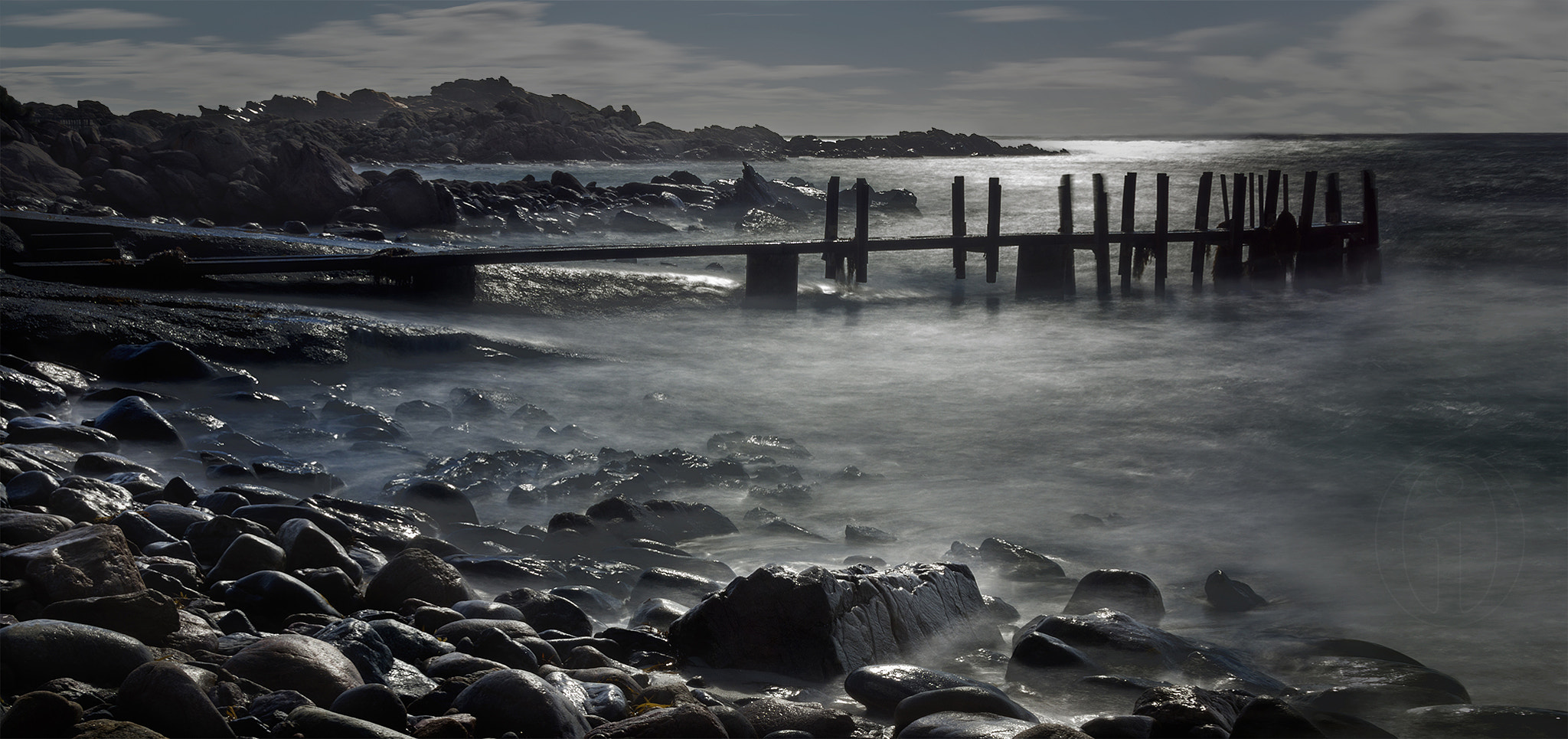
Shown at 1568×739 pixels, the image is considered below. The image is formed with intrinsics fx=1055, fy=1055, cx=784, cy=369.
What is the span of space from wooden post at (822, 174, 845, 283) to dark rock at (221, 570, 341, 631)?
14.5 m

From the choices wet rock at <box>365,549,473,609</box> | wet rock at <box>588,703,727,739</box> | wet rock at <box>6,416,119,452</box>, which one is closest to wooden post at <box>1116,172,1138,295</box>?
wet rock at <box>6,416,119,452</box>

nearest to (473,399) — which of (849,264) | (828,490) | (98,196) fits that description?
(828,490)

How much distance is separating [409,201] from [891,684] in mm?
25522

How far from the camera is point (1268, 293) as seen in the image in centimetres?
1922

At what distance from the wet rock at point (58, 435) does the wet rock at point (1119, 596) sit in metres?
5.86

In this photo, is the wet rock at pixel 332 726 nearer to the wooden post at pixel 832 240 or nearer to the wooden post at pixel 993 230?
the wooden post at pixel 832 240

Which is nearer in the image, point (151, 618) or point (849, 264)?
point (151, 618)

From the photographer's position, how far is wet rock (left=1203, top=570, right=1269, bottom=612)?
5.65 meters

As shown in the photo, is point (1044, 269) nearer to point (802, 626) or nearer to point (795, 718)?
point (802, 626)

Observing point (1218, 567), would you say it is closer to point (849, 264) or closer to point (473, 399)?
point (473, 399)

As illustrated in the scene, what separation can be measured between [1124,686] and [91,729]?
3.48 meters

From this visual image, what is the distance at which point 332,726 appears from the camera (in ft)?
8.82

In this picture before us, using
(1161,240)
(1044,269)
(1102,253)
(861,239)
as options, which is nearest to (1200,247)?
(1161,240)

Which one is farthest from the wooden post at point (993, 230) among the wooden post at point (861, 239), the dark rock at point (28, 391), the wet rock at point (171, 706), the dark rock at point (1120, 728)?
the wet rock at point (171, 706)
